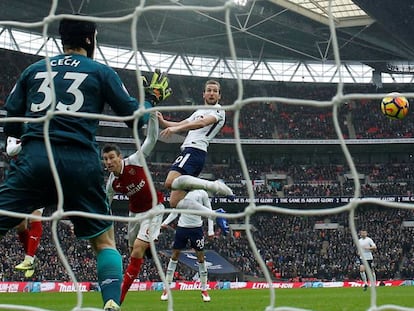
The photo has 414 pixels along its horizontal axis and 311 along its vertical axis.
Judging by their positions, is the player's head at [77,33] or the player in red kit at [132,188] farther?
the player in red kit at [132,188]

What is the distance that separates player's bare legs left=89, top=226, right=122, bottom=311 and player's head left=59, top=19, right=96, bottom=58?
3.97 feet

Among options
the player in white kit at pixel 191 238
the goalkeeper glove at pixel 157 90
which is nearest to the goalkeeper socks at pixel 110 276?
the goalkeeper glove at pixel 157 90

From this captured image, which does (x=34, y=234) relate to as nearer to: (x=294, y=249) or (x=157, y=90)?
(x=157, y=90)

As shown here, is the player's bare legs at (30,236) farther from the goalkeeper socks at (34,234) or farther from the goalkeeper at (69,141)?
the goalkeeper at (69,141)

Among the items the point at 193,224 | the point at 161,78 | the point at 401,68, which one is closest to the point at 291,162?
the point at 401,68

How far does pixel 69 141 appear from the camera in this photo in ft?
12.3

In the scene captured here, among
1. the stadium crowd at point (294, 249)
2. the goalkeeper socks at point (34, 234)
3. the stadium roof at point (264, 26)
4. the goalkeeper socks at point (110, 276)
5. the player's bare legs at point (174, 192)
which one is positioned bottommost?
the stadium crowd at point (294, 249)

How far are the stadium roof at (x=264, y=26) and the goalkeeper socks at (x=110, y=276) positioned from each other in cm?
2350

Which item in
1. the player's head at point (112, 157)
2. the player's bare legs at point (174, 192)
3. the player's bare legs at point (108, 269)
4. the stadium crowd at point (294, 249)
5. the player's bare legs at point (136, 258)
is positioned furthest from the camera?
the stadium crowd at point (294, 249)

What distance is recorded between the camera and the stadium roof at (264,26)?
2919 centimetres

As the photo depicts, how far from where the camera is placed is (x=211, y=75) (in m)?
40.1

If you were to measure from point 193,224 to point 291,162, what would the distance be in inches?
1122

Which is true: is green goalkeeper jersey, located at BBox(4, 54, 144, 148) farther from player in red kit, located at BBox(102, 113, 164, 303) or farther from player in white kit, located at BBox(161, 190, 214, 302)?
player in white kit, located at BBox(161, 190, 214, 302)

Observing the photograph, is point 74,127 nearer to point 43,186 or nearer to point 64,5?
point 43,186
